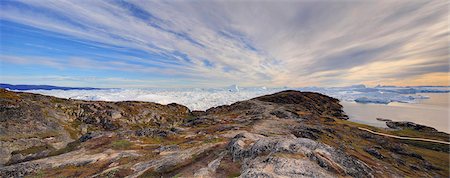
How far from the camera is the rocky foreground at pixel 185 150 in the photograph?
97.0ft

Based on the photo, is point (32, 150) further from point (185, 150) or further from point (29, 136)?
point (185, 150)

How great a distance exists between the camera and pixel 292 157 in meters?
28.7

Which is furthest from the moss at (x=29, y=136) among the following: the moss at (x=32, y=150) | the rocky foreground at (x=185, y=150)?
the moss at (x=32, y=150)

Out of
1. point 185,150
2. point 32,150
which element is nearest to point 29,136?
point 32,150

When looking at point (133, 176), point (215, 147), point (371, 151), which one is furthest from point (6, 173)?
point (371, 151)

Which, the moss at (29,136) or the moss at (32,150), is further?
the moss at (29,136)

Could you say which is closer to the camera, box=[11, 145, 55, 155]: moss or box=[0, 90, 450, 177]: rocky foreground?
box=[0, 90, 450, 177]: rocky foreground

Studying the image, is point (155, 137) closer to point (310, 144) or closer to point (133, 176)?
point (133, 176)

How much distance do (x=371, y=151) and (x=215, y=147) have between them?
82124 millimetres

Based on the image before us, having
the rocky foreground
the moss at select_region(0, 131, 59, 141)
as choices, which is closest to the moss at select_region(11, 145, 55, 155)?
the rocky foreground

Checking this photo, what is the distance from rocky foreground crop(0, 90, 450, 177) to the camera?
1164 inches

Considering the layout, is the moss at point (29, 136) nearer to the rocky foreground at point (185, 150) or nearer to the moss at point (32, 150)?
the rocky foreground at point (185, 150)

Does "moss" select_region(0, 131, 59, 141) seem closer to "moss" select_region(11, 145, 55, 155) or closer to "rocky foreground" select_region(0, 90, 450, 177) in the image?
"rocky foreground" select_region(0, 90, 450, 177)

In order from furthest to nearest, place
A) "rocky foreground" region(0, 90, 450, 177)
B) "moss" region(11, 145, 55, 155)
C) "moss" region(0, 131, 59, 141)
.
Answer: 1. "moss" region(0, 131, 59, 141)
2. "moss" region(11, 145, 55, 155)
3. "rocky foreground" region(0, 90, 450, 177)
